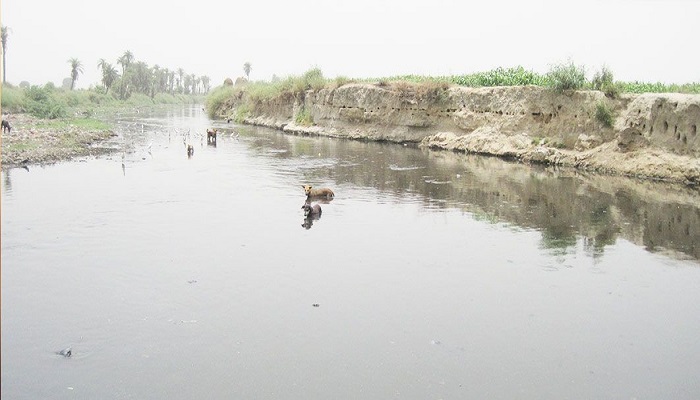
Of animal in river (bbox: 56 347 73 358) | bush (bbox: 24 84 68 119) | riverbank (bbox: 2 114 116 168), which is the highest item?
bush (bbox: 24 84 68 119)

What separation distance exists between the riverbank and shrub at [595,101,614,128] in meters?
25.2

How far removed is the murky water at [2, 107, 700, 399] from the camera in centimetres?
799

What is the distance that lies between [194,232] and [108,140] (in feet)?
82.8

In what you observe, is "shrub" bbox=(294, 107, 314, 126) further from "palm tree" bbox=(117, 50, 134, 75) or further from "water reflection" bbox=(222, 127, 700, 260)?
"palm tree" bbox=(117, 50, 134, 75)

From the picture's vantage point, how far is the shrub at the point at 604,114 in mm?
30250

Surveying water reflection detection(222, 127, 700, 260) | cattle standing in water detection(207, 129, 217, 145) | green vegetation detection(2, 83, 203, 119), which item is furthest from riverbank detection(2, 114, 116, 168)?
water reflection detection(222, 127, 700, 260)

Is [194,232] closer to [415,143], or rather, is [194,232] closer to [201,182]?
[201,182]

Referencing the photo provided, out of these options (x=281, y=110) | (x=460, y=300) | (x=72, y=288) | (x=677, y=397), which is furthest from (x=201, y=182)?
(x=281, y=110)

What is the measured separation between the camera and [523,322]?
396 inches

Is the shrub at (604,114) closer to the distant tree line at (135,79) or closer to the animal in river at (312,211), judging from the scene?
the animal in river at (312,211)

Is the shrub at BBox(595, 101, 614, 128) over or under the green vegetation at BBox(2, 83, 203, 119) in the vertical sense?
under

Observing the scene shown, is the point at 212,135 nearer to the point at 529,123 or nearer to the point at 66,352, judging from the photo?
the point at 529,123

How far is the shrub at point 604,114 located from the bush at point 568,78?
116 inches

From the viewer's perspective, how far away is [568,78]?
33062mm
